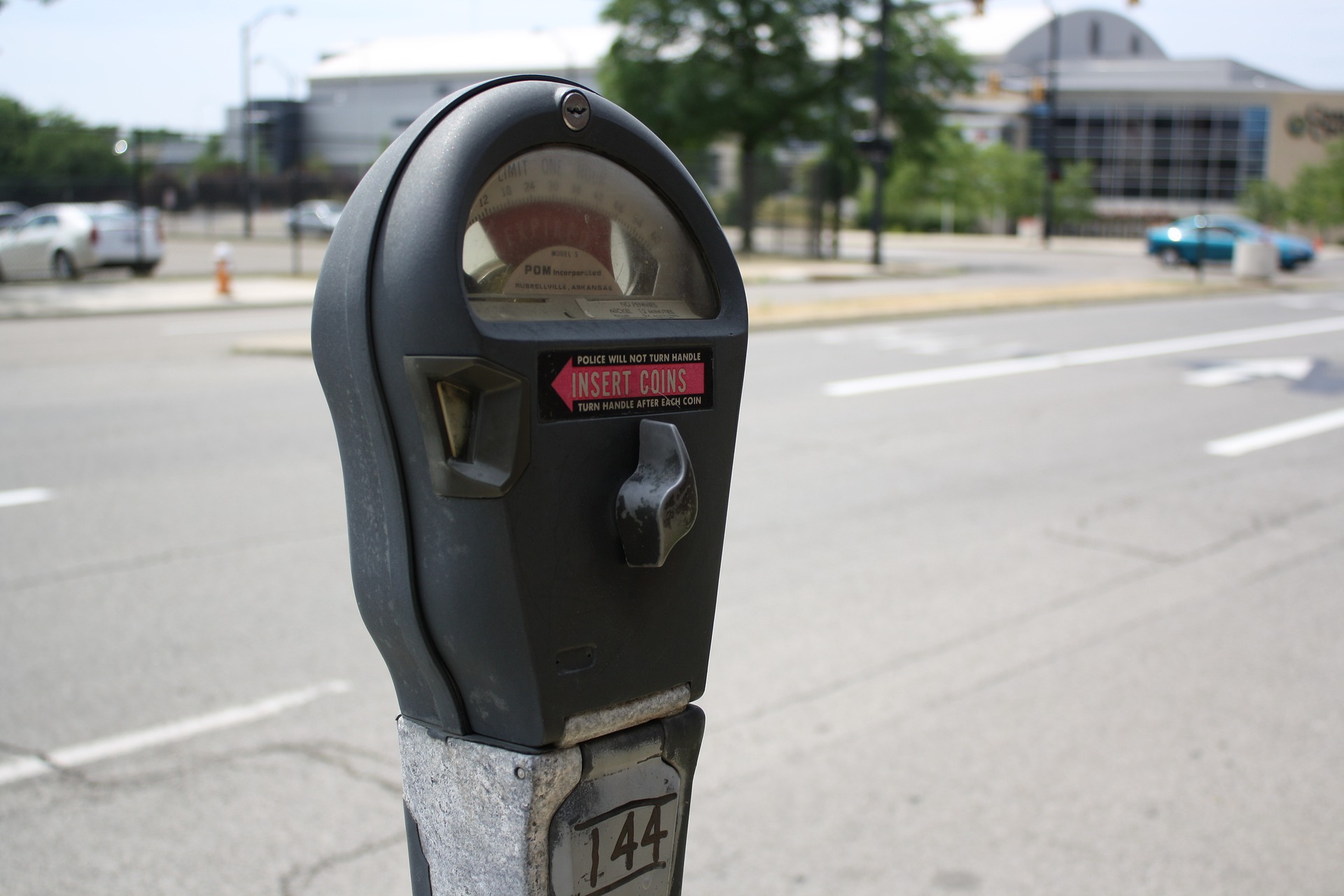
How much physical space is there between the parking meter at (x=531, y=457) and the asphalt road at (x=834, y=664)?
1.76 metres

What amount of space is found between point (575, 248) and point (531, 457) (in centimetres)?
23

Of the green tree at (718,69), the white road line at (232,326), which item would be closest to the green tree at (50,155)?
the white road line at (232,326)

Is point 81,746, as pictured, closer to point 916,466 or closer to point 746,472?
point 746,472

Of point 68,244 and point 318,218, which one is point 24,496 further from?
point 318,218

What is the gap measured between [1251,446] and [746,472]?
3.57 m

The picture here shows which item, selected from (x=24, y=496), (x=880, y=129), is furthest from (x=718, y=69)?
(x=24, y=496)

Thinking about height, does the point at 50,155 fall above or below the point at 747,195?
above

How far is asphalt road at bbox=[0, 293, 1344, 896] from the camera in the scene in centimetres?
311

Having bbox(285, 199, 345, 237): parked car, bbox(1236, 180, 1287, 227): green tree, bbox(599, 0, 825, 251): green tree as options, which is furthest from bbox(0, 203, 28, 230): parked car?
bbox(1236, 180, 1287, 227): green tree

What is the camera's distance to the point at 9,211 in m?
30.8

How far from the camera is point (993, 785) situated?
136 inches

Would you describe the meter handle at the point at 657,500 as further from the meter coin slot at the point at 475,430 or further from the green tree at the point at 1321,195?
the green tree at the point at 1321,195

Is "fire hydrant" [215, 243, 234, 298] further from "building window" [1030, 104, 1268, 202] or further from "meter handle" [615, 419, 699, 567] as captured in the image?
"building window" [1030, 104, 1268, 202]

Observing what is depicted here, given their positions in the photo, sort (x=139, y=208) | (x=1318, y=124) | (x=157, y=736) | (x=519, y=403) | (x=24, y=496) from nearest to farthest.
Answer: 1. (x=519, y=403)
2. (x=157, y=736)
3. (x=24, y=496)
4. (x=139, y=208)
5. (x=1318, y=124)
